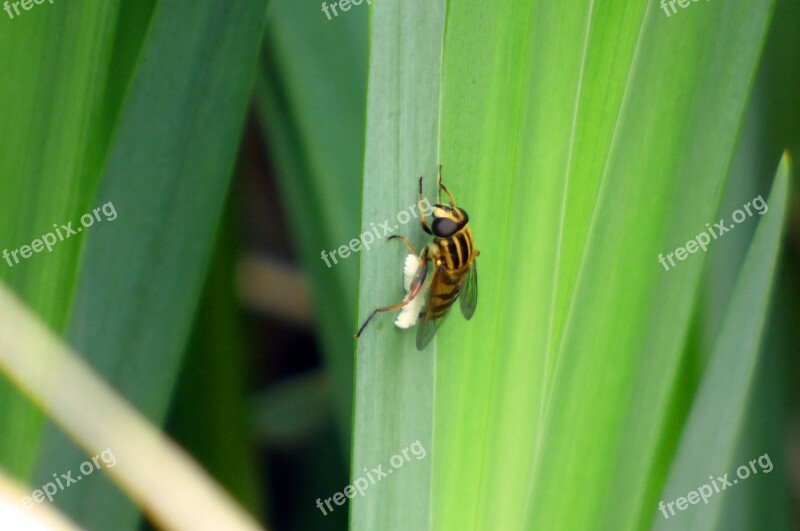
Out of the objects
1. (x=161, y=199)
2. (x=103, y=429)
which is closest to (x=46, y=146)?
(x=161, y=199)

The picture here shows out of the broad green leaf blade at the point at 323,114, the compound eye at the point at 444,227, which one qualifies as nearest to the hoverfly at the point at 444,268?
the compound eye at the point at 444,227

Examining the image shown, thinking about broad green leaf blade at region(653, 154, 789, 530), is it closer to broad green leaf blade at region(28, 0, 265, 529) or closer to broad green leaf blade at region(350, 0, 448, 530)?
broad green leaf blade at region(350, 0, 448, 530)

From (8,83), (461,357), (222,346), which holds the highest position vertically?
(222,346)

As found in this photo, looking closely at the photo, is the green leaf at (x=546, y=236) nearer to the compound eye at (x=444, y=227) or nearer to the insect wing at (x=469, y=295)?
the insect wing at (x=469, y=295)

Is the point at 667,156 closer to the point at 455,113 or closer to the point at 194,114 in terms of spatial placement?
the point at 455,113

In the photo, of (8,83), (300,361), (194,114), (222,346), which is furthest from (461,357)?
(300,361)

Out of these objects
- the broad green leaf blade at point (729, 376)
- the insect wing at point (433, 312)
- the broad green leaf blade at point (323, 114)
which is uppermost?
the broad green leaf blade at point (323, 114)

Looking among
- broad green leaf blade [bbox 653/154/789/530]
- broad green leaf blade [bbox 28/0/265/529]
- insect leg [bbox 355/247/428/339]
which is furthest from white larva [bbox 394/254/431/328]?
broad green leaf blade [bbox 653/154/789/530]

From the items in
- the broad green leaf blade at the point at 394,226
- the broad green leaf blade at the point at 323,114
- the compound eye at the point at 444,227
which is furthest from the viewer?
the broad green leaf blade at the point at 323,114
